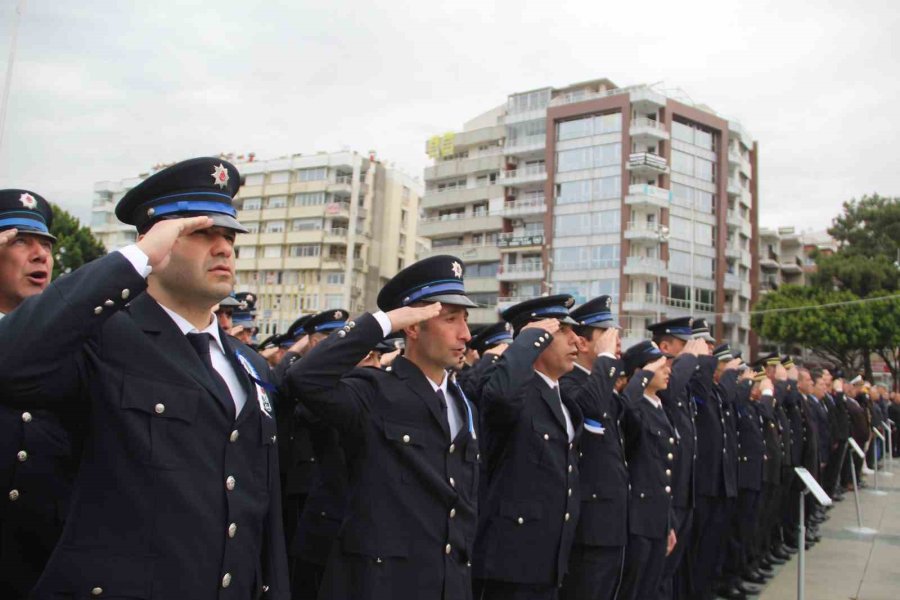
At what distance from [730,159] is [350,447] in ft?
180

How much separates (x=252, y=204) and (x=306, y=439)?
207 feet

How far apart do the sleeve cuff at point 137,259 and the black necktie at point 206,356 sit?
370 millimetres

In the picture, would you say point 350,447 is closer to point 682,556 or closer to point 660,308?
point 682,556

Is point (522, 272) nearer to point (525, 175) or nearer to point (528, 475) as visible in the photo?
point (525, 175)

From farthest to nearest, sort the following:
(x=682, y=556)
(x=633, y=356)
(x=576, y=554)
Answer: (x=682, y=556), (x=633, y=356), (x=576, y=554)

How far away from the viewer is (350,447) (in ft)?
10.9

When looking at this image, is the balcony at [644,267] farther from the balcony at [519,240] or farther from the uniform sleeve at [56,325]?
the uniform sleeve at [56,325]

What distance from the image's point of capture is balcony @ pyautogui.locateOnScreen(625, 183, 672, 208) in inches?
1859

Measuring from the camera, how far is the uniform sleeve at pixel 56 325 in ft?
6.20

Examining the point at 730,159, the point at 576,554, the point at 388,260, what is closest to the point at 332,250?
the point at 388,260

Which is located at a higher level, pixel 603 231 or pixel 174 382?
pixel 603 231

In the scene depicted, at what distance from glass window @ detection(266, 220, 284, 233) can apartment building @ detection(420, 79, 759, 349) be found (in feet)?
51.9

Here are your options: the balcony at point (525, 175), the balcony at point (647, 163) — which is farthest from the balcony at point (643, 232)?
the balcony at point (525, 175)

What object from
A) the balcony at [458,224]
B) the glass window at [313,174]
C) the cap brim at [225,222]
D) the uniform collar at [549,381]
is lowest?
the uniform collar at [549,381]
